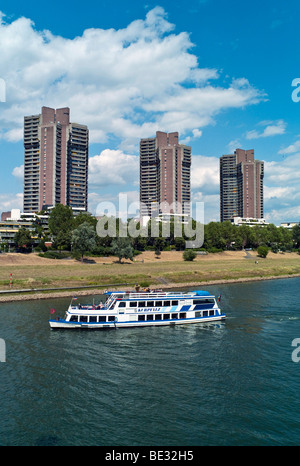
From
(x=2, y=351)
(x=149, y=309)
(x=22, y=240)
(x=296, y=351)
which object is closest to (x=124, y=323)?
(x=149, y=309)

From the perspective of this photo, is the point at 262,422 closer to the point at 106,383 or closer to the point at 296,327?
the point at 106,383

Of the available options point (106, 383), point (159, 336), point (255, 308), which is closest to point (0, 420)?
point (106, 383)

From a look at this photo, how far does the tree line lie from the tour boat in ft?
209

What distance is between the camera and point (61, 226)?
13262 cm

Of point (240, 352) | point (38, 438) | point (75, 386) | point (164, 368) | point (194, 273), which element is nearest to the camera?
point (38, 438)

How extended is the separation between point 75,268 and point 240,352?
68.7 m

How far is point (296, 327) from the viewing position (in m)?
42.6

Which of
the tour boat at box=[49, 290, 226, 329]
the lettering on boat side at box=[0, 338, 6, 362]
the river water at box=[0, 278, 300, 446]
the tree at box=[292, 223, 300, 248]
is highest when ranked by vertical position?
the tree at box=[292, 223, 300, 248]

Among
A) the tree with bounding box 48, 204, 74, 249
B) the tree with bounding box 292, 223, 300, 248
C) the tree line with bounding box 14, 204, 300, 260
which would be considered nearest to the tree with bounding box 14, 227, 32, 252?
the tree line with bounding box 14, 204, 300, 260

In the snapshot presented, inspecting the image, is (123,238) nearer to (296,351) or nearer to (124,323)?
(124,323)

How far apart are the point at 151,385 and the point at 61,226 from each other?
4439 inches

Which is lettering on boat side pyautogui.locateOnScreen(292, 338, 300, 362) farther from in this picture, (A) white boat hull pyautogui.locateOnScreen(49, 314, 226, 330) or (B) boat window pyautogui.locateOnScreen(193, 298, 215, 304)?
(B) boat window pyautogui.locateOnScreen(193, 298, 215, 304)

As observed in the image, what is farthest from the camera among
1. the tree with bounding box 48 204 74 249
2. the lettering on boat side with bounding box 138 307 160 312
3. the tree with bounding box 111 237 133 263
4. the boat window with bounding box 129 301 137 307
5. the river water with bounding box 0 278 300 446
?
the tree with bounding box 48 204 74 249

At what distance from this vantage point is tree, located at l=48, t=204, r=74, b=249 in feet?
413
